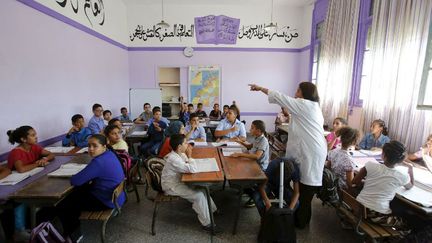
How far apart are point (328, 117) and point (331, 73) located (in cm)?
103

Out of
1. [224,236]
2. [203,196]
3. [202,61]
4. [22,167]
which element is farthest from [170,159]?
[202,61]

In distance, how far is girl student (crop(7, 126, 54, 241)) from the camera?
216 centimetres

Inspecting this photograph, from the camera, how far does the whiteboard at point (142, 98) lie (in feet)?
24.5

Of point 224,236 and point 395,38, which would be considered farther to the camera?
point 395,38

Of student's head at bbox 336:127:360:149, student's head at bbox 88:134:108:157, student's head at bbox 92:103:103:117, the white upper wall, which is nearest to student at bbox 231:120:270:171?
student's head at bbox 336:127:360:149

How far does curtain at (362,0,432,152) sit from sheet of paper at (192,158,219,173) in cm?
286

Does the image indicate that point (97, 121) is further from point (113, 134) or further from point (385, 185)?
point (385, 185)

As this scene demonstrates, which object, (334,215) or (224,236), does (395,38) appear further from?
(224,236)

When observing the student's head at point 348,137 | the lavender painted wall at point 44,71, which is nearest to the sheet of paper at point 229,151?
the student's head at point 348,137

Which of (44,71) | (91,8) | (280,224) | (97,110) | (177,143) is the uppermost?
Answer: (91,8)

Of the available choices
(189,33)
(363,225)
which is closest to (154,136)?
(363,225)

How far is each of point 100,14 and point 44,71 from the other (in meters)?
2.58

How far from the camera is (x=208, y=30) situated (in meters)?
7.32

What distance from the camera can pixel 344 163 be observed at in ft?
8.18
